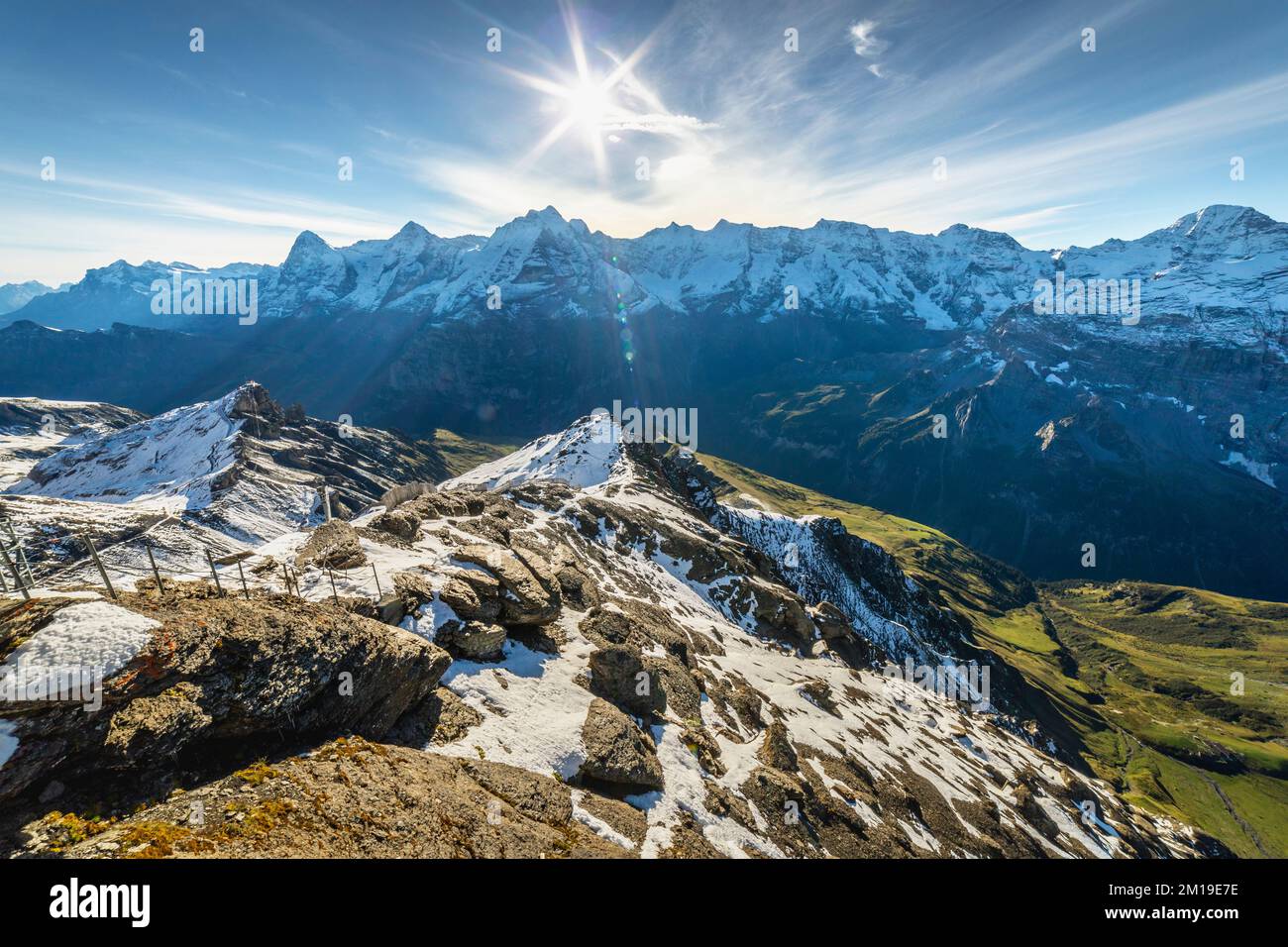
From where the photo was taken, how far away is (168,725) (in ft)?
42.4

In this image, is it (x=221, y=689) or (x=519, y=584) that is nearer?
(x=221, y=689)

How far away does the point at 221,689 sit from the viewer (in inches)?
568

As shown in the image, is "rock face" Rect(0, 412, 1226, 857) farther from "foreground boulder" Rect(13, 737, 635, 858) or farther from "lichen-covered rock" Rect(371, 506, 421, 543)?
"lichen-covered rock" Rect(371, 506, 421, 543)

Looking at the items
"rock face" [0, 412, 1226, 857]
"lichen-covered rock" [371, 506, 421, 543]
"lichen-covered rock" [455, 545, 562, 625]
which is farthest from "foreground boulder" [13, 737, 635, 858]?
"lichen-covered rock" [371, 506, 421, 543]

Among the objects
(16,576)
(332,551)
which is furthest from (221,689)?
(332,551)

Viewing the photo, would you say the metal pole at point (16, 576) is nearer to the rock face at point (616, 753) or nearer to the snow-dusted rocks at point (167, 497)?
→ the rock face at point (616, 753)

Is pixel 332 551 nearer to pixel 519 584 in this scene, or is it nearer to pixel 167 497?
pixel 519 584

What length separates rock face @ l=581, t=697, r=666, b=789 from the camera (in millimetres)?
21750

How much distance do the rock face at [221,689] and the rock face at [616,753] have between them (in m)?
7.25

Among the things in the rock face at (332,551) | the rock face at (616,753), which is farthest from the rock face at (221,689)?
the rock face at (332,551)

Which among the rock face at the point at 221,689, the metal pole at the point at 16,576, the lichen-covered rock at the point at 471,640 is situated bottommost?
the lichen-covered rock at the point at 471,640

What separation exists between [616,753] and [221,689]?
14.5m

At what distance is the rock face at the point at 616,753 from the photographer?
71.4 ft
